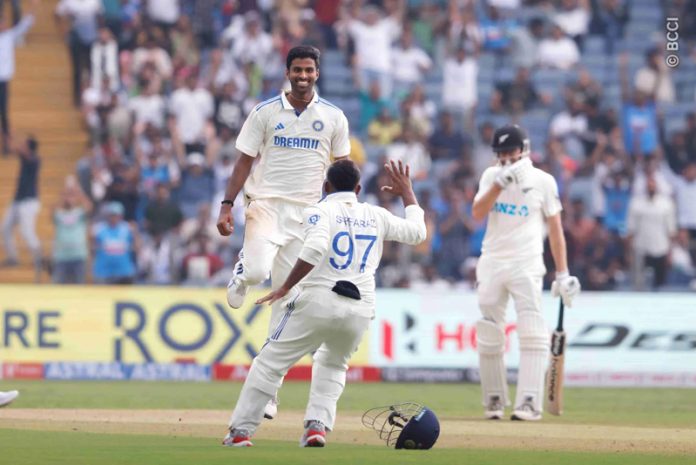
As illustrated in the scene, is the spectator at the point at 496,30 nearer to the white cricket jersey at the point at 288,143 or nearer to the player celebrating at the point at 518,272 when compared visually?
the player celebrating at the point at 518,272

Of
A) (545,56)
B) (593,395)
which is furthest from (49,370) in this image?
(545,56)

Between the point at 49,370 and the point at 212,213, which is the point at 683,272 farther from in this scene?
the point at 49,370

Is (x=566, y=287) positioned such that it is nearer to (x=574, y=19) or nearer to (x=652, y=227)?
(x=652, y=227)

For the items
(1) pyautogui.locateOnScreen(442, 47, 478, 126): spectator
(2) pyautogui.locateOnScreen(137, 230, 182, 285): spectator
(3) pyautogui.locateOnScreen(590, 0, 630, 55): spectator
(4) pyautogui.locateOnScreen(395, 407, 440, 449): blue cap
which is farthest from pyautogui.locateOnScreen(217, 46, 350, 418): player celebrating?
(3) pyautogui.locateOnScreen(590, 0, 630, 55): spectator

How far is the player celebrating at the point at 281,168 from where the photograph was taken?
1140 centimetres

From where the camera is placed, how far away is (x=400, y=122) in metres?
23.8

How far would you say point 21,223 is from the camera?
869 inches

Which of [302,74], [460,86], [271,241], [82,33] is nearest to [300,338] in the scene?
[271,241]

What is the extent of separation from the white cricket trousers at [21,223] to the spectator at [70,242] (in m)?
0.78

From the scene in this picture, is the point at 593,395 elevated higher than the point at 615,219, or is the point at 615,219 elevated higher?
the point at 615,219

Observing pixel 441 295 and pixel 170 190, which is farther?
pixel 170 190

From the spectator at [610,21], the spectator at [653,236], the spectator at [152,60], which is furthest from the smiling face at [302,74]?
the spectator at [610,21]

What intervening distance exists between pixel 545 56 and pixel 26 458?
17720 mm

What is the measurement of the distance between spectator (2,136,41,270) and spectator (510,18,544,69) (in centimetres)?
795
